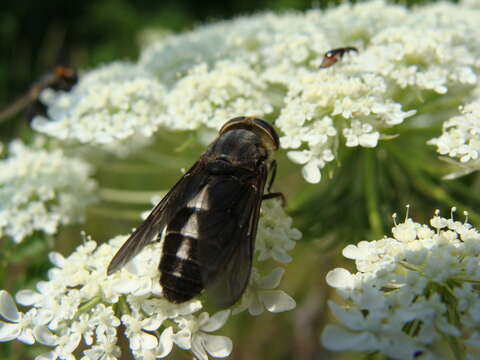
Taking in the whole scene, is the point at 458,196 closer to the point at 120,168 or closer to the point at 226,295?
the point at 226,295

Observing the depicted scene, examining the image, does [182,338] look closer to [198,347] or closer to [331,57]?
[198,347]

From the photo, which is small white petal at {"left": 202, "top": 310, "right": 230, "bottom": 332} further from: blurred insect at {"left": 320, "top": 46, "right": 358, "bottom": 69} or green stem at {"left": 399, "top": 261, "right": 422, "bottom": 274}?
blurred insect at {"left": 320, "top": 46, "right": 358, "bottom": 69}

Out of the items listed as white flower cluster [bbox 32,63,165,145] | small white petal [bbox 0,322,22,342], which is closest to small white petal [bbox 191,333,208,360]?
small white petal [bbox 0,322,22,342]

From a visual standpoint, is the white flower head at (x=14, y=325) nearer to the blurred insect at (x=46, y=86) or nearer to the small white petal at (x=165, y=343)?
the small white petal at (x=165, y=343)

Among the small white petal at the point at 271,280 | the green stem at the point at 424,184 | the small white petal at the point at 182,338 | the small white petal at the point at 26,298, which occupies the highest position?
the small white petal at the point at 271,280

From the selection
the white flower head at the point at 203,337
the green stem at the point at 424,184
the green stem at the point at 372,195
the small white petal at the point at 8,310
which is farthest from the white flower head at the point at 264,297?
the green stem at the point at 424,184
